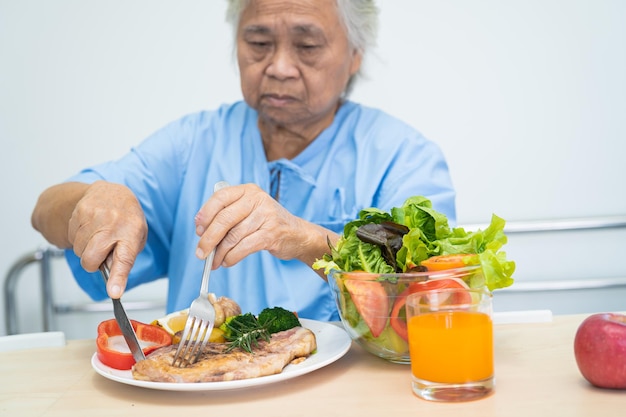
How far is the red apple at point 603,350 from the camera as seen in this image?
962 mm

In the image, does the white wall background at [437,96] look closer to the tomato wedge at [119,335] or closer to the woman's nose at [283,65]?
the woman's nose at [283,65]

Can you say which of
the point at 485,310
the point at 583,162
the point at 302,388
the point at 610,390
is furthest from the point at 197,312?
the point at 583,162

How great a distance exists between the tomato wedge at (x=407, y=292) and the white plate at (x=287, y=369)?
0.37 feet

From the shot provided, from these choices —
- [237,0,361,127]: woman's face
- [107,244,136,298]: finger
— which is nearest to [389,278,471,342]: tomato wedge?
[107,244,136,298]: finger

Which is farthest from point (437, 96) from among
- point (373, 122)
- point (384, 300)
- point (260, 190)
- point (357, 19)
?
point (384, 300)

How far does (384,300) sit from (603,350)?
12.4 inches

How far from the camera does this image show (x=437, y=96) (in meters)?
3.10

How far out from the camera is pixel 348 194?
6.59 feet

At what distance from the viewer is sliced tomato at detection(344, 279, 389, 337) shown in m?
1.10

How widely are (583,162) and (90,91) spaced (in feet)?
7.00

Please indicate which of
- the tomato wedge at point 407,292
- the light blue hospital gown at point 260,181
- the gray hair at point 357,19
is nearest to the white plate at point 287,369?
the tomato wedge at point 407,292

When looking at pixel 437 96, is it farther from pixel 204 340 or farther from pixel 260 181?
pixel 204 340

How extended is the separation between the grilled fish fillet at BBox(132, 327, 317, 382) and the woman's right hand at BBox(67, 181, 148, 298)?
0.17 meters

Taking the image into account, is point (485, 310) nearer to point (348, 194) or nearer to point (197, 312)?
point (197, 312)
